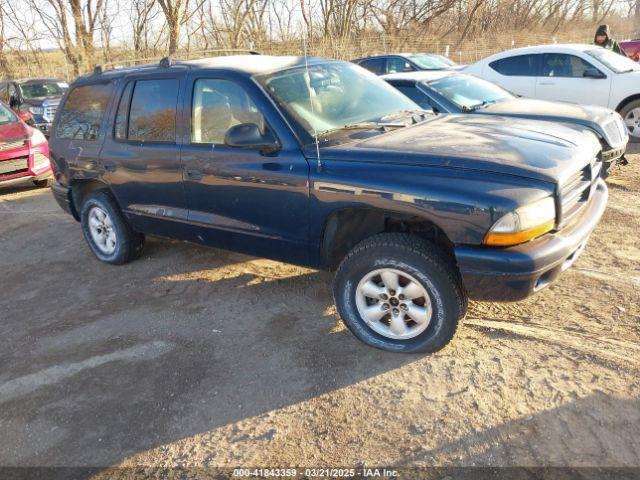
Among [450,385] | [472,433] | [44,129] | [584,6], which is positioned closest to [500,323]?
[450,385]

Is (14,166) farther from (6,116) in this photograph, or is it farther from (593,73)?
(593,73)

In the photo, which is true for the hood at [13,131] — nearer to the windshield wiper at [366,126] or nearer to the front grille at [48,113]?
the front grille at [48,113]

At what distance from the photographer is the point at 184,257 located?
523 centimetres

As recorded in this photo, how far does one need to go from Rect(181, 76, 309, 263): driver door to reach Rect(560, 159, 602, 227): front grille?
60.5 inches

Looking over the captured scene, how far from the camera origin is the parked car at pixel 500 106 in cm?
570

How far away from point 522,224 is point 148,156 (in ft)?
9.68

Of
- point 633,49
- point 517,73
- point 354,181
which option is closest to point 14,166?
point 354,181

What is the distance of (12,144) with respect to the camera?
8391mm

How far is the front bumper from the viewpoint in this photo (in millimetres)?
2732

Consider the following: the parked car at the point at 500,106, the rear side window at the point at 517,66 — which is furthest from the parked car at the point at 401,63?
the parked car at the point at 500,106

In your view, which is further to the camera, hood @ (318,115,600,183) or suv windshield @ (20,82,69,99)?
suv windshield @ (20,82,69,99)

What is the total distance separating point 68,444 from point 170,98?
2.58m

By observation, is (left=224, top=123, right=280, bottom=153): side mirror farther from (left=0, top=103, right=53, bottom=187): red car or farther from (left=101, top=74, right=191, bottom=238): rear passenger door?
(left=0, top=103, right=53, bottom=187): red car

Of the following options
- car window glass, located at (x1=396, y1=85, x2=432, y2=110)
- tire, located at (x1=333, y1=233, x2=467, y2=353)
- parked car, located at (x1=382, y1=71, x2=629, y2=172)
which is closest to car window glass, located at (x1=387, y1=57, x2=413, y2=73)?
parked car, located at (x1=382, y1=71, x2=629, y2=172)
